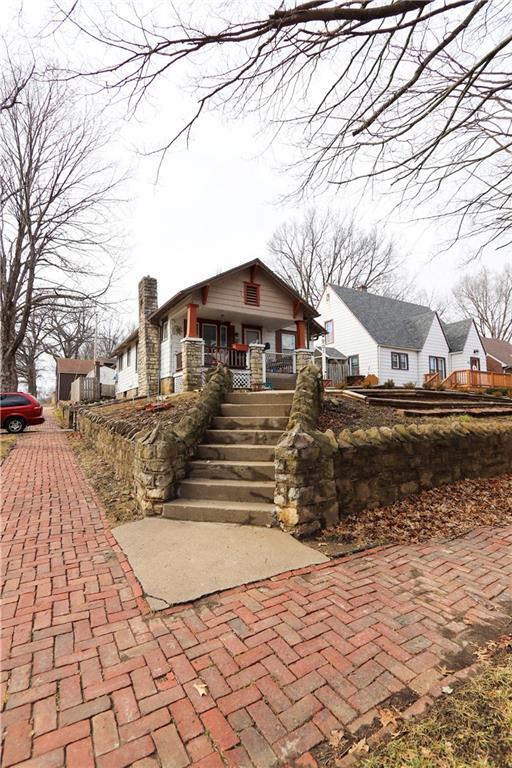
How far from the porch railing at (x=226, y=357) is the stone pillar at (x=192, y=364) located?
1980mm

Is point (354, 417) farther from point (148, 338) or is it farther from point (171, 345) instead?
point (148, 338)

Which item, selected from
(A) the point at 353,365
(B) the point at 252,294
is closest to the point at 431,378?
(A) the point at 353,365

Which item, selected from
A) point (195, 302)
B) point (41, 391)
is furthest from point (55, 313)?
point (41, 391)

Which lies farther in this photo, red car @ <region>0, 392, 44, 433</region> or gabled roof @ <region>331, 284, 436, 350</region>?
gabled roof @ <region>331, 284, 436, 350</region>

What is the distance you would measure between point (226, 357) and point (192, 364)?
309 centimetres

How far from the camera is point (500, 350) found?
36438 mm

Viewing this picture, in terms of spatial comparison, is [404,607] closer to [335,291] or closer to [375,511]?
[375,511]

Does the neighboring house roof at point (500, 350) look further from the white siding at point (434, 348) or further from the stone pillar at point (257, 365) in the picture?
the stone pillar at point (257, 365)

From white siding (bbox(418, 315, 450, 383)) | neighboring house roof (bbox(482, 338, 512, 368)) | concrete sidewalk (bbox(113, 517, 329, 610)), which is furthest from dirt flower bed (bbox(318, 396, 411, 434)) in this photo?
neighboring house roof (bbox(482, 338, 512, 368))

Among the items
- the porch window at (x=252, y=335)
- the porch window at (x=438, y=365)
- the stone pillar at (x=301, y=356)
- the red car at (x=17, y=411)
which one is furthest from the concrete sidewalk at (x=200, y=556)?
the porch window at (x=438, y=365)

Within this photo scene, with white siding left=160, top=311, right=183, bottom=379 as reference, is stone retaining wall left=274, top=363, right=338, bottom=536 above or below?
below

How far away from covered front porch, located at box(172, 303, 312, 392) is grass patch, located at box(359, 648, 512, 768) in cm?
1087

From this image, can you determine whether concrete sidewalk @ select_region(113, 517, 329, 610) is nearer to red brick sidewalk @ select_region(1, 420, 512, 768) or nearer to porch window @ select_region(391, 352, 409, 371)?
red brick sidewalk @ select_region(1, 420, 512, 768)

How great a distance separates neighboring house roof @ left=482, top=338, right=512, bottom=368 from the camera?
3528cm
